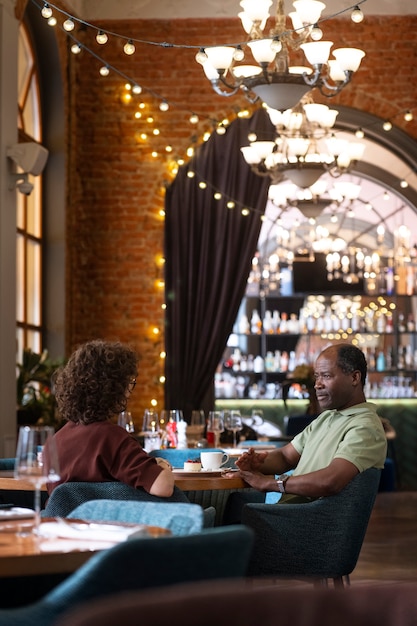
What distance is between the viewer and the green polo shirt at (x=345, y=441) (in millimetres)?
4574

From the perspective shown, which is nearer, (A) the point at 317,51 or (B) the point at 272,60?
(B) the point at 272,60

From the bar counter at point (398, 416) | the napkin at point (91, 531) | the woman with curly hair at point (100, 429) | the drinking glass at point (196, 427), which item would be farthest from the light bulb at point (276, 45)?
the bar counter at point (398, 416)

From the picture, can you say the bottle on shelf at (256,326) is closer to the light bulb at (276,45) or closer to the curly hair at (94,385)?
the light bulb at (276,45)

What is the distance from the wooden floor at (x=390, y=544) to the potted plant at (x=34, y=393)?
258 centimetres

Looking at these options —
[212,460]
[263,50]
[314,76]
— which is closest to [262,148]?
[314,76]

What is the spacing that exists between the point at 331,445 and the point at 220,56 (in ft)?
10.3

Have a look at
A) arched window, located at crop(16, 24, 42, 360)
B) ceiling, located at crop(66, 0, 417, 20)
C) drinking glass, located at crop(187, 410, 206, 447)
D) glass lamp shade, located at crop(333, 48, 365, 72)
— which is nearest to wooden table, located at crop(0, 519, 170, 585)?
drinking glass, located at crop(187, 410, 206, 447)

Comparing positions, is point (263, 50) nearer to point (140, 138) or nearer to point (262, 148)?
point (262, 148)

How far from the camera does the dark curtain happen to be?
35.3ft

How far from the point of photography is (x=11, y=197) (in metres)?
8.31

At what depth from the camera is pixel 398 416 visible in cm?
1326

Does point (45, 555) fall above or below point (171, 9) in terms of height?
below

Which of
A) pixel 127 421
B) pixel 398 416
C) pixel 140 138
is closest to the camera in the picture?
pixel 127 421

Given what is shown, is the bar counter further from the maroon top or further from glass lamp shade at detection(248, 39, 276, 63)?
→ the maroon top
